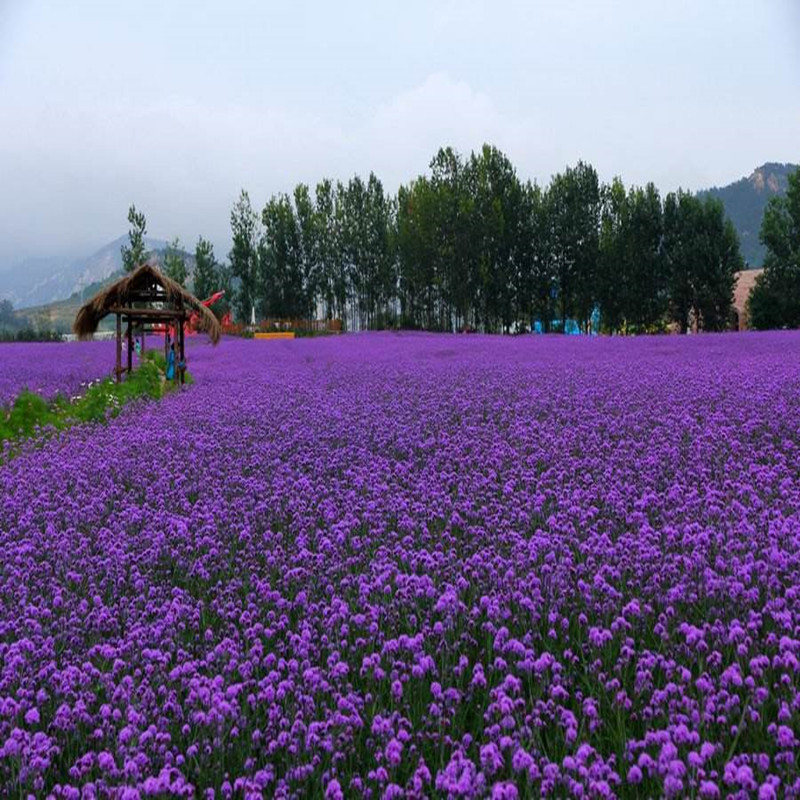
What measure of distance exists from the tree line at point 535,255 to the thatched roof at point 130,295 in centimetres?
3053

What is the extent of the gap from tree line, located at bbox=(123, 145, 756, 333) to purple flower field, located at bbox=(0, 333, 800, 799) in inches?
1547

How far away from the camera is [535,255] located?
4606cm

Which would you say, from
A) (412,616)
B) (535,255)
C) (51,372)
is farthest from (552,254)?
(412,616)

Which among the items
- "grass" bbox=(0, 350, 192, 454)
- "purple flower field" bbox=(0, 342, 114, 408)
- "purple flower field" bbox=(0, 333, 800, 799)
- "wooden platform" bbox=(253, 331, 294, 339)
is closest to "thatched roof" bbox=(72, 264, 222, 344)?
"purple flower field" bbox=(0, 342, 114, 408)

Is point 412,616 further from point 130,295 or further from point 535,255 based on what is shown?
point 535,255

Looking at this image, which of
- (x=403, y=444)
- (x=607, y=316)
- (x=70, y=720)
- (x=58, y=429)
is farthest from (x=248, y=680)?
(x=607, y=316)

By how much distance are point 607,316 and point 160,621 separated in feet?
145

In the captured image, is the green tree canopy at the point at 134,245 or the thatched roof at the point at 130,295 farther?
the green tree canopy at the point at 134,245

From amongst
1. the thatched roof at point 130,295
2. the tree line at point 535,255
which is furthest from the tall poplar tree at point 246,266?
the thatched roof at point 130,295

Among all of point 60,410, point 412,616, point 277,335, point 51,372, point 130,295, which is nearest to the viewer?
point 412,616

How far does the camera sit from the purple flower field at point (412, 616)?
2.13 m

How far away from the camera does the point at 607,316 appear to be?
45.0 metres

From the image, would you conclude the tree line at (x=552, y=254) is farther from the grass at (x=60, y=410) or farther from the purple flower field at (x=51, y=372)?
the grass at (x=60, y=410)

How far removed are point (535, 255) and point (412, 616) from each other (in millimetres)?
44704
